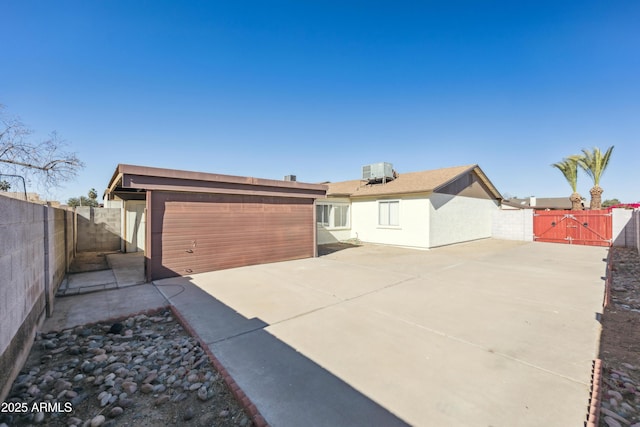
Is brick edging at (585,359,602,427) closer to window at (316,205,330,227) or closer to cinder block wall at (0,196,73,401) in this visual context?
cinder block wall at (0,196,73,401)

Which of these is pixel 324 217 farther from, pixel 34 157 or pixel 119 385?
pixel 34 157

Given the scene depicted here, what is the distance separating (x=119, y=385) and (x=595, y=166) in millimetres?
26137

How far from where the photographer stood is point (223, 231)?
8.35 m

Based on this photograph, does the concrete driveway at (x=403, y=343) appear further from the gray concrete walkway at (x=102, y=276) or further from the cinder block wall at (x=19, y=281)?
the cinder block wall at (x=19, y=281)

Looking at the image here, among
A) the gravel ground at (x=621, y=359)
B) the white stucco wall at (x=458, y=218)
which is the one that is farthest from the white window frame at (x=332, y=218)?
the gravel ground at (x=621, y=359)

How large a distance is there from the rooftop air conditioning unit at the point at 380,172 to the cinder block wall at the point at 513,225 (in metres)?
8.28

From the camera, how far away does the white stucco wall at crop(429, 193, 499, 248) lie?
1337cm

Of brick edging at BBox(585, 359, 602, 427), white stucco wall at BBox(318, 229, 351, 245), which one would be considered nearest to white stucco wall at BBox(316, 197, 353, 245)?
white stucco wall at BBox(318, 229, 351, 245)

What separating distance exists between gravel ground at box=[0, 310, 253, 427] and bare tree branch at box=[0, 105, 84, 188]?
12878 mm

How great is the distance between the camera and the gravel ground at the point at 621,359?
7.80ft

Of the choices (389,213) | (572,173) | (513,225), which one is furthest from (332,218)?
(572,173)

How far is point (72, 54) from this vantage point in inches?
346

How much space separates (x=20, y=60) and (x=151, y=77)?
3.79 meters

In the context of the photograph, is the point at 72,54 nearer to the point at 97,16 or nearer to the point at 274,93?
the point at 97,16
